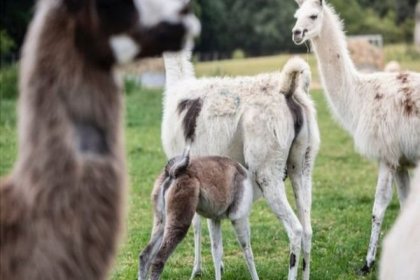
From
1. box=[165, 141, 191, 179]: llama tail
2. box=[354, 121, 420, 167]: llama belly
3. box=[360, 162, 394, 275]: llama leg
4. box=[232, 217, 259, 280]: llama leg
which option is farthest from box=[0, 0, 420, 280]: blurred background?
box=[354, 121, 420, 167]: llama belly

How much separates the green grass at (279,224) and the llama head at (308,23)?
7.19ft

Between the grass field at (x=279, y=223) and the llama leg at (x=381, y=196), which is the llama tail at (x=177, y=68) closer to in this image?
the grass field at (x=279, y=223)

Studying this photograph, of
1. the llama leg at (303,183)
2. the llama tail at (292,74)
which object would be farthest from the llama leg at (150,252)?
the llama tail at (292,74)

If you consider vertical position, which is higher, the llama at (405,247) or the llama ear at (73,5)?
the llama ear at (73,5)

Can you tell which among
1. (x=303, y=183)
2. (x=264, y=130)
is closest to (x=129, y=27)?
(x=264, y=130)

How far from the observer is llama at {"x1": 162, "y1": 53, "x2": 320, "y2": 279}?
721cm

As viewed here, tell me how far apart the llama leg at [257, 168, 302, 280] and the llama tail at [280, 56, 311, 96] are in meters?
0.74

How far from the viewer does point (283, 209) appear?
7168 millimetres

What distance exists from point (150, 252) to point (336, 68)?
3.37m

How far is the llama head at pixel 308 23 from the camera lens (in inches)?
348

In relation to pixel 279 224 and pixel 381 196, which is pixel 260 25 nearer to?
pixel 279 224

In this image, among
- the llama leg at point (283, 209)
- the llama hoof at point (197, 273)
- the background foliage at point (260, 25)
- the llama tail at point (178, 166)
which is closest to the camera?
the llama tail at point (178, 166)

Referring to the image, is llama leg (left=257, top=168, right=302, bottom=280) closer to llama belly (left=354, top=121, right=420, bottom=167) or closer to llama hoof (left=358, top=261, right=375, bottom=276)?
llama hoof (left=358, top=261, right=375, bottom=276)

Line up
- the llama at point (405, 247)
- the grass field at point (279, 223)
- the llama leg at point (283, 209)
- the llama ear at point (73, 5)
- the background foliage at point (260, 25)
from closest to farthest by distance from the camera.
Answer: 1. the llama ear at point (73, 5)
2. the llama at point (405, 247)
3. the llama leg at point (283, 209)
4. the grass field at point (279, 223)
5. the background foliage at point (260, 25)
